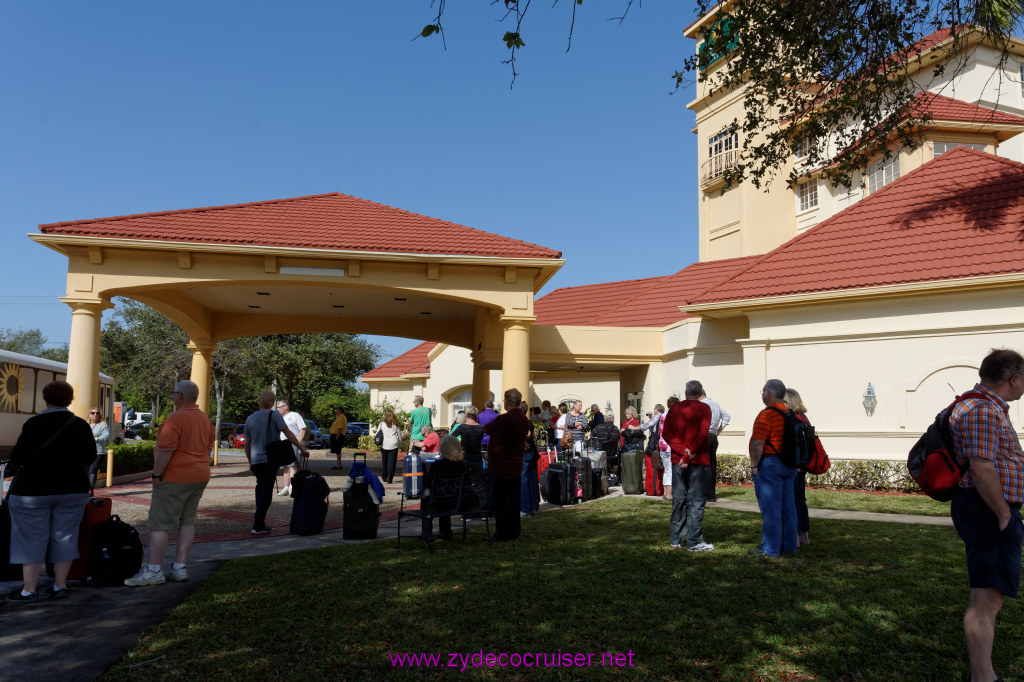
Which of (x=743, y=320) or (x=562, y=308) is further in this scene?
(x=562, y=308)

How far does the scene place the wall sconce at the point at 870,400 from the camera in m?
14.2

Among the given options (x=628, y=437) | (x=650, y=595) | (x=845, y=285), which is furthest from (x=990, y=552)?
(x=845, y=285)

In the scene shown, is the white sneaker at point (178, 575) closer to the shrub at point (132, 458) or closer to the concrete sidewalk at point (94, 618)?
the concrete sidewalk at point (94, 618)

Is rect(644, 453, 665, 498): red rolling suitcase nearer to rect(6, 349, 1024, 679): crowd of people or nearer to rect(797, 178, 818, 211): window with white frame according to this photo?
rect(6, 349, 1024, 679): crowd of people

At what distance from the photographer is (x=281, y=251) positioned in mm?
15102

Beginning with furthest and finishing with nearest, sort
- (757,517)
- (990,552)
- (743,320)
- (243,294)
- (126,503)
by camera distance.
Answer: (243,294) → (743,320) → (126,503) → (757,517) → (990,552)

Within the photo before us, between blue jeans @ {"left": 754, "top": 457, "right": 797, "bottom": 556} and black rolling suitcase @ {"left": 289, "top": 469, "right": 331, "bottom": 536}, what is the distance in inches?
206

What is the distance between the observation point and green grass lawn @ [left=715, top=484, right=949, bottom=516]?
11031 mm

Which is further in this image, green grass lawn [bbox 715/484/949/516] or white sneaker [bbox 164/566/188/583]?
green grass lawn [bbox 715/484/949/516]

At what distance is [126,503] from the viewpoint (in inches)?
497

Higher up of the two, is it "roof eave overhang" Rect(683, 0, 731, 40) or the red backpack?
"roof eave overhang" Rect(683, 0, 731, 40)

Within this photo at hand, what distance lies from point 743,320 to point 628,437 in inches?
177

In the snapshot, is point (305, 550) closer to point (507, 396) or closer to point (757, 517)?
point (507, 396)

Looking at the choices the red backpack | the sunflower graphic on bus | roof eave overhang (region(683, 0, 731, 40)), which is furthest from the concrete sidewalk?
the sunflower graphic on bus
